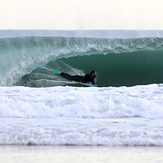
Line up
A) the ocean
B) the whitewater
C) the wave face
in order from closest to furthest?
1. the ocean
2. the whitewater
3. the wave face

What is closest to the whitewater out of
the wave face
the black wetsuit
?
the wave face

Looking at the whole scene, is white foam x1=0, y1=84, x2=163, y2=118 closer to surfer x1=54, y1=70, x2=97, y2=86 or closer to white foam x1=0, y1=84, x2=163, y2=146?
white foam x1=0, y1=84, x2=163, y2=146

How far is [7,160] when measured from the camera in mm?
3514

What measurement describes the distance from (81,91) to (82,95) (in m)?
0.62

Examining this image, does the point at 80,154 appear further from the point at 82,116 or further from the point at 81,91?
the point at 81,91

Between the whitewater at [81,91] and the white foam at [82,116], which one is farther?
the whitewater at [81,91]

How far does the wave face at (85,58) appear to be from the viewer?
14.6m

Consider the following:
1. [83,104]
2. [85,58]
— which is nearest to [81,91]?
[83,104]

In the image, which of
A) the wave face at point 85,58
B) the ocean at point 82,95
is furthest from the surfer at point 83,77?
the wave face at point 85,58

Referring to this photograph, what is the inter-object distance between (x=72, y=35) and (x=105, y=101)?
917cm

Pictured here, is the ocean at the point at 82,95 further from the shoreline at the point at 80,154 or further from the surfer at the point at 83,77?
the surfer at the point at 83,77

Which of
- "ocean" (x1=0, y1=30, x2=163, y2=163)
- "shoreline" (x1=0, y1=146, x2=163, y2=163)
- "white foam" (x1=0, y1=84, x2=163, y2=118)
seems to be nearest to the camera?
"shoreline" (x1=0, y1=146, x2=163, y2=163)

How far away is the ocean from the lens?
4281 millimetres

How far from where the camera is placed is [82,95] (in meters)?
7.58
